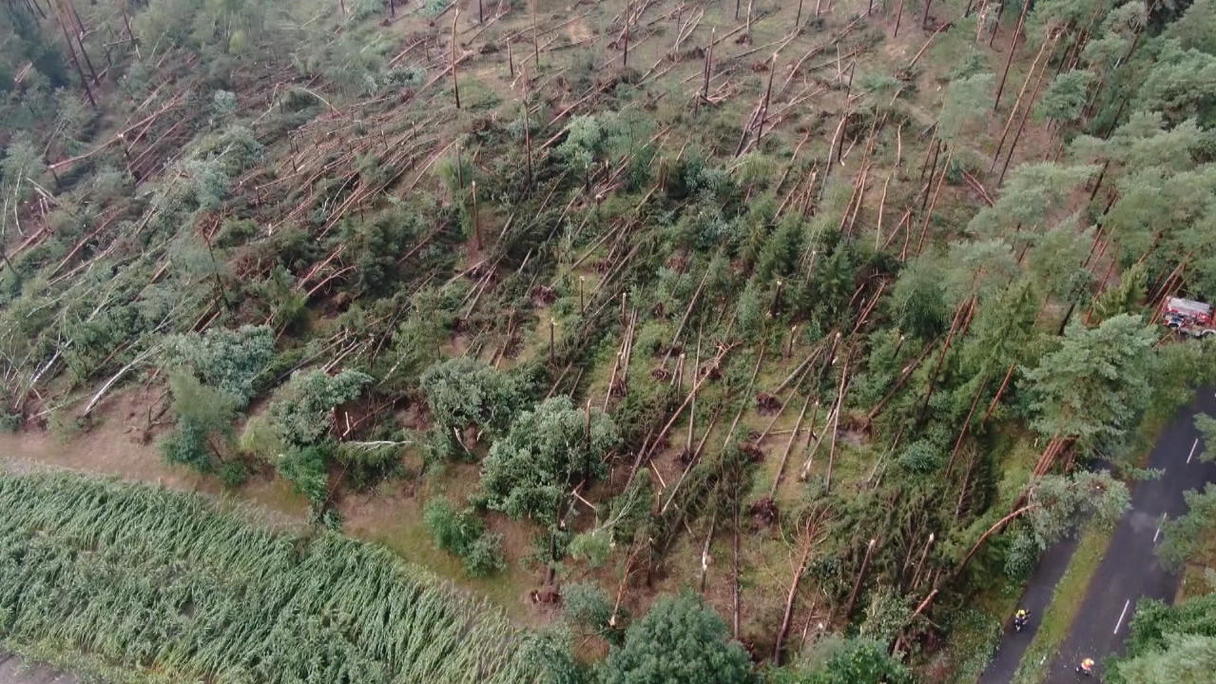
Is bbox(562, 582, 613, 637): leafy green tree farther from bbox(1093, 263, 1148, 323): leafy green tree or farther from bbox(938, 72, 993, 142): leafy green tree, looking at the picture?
bbox(938, 72, 993, 142): leafy green tree

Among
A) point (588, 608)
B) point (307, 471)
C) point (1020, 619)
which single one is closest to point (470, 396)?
point (307, 471)

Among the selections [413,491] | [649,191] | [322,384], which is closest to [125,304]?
[322,384]

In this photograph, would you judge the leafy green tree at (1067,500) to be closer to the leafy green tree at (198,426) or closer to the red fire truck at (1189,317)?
the red fire truck at (1189,317)

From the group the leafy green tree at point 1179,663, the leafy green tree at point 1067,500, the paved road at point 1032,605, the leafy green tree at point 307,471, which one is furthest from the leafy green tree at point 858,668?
the leafy green tree at point 307,471

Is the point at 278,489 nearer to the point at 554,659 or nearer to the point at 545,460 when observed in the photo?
the point at 545,460

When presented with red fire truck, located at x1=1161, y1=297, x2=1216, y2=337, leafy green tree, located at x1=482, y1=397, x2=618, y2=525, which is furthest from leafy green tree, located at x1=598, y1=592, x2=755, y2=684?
red fire truck, located at x1=1161, y1=297, x2=1216, y2=337

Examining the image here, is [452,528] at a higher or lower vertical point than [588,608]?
lower

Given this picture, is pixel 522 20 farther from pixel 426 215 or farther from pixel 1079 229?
pixel 1079 229
